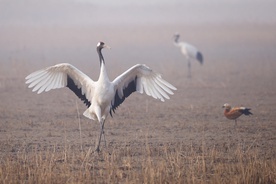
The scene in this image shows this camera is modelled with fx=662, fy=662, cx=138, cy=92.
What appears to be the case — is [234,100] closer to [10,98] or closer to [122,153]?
[10,98]

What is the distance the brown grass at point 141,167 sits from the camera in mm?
6988

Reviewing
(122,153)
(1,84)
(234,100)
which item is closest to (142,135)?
(122,153)

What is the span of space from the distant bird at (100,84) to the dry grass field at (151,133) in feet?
1.84

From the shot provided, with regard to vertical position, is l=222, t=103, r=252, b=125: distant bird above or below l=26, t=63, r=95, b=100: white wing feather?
below

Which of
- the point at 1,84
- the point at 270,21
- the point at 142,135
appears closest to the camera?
the point at 142,135

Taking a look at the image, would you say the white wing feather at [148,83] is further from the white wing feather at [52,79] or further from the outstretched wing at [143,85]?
the white wing feather at [52,79]

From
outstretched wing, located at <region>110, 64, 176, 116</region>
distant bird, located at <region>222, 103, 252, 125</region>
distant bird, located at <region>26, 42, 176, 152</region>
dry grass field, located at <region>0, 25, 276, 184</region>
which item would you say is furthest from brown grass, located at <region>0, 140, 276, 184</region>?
distant bird, located at <region>222, 103, 252, 125</region>

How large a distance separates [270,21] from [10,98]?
59.5ft

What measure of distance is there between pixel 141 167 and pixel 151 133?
235 cm

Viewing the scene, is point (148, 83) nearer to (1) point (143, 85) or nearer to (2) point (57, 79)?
(1) point (143, 85)

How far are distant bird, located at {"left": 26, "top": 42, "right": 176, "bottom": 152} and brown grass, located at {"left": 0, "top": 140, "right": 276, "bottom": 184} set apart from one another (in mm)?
780

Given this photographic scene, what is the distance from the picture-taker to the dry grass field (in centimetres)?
725

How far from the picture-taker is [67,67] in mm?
9070

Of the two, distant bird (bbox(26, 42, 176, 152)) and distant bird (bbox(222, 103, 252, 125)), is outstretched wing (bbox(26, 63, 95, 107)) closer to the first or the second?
distant bird (bbox(26, 42, 176, 152))
